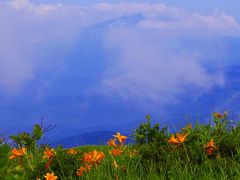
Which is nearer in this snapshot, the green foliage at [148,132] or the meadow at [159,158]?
the meadow at [159,158]

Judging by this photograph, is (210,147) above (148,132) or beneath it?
beneath

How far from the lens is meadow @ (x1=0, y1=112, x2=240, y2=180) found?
576 cm

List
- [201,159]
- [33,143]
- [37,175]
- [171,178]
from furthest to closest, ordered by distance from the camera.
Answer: [33,143], [37,175], [201,159], [171,178]

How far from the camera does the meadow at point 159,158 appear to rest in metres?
5.76

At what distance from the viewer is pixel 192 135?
6918 millimetres

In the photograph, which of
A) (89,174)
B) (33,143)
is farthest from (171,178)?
(33,143)

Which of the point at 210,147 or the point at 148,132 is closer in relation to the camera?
the point at 210,147

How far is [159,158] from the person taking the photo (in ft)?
22.0

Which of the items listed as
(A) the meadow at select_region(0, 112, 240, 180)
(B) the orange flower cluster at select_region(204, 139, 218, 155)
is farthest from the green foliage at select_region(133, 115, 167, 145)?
(B) the orange flower cluster at select_region(204, 139, 218, 155)

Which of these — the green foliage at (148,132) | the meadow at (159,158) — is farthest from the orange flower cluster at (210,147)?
the green foliage at (148,132)

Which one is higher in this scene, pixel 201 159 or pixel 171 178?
pixel 201 159

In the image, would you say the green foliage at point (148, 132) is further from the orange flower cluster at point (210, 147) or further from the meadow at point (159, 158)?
the orange flower cluster at point (210, 147)

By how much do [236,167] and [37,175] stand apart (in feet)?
9.04

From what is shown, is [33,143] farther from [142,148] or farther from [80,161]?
[142,148]
